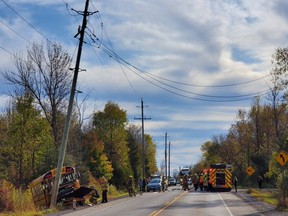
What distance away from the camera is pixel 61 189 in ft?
108

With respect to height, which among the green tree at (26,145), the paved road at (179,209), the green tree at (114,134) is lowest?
the paved road at (179,209)

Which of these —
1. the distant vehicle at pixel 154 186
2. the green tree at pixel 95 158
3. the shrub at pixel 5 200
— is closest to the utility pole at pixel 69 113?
the shrub at pixel 5 200

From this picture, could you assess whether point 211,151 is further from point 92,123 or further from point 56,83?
point 56,83

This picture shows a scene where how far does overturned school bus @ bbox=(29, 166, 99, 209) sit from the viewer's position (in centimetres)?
3158

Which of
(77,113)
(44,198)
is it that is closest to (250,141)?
(77,113)

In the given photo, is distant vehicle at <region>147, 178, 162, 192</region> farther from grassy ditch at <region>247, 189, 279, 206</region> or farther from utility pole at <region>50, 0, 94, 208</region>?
utility pole at <region>50, 0, 94, 208</region>

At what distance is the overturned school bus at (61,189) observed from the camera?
3158cm

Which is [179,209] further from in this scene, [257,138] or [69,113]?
[257,138]

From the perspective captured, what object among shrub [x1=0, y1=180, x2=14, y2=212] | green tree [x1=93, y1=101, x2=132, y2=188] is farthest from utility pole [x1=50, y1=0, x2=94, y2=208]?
green tree [x1=93, y1=101, x2=132, y2=188]

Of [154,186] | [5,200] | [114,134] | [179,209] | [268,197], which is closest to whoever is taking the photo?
[179,209]

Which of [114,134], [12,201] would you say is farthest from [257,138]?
[12,201]

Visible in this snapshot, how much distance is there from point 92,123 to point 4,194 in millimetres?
49447

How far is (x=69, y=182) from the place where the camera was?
33.1m

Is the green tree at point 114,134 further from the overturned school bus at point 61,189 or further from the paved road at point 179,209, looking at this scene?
the paved road at point 179,209
